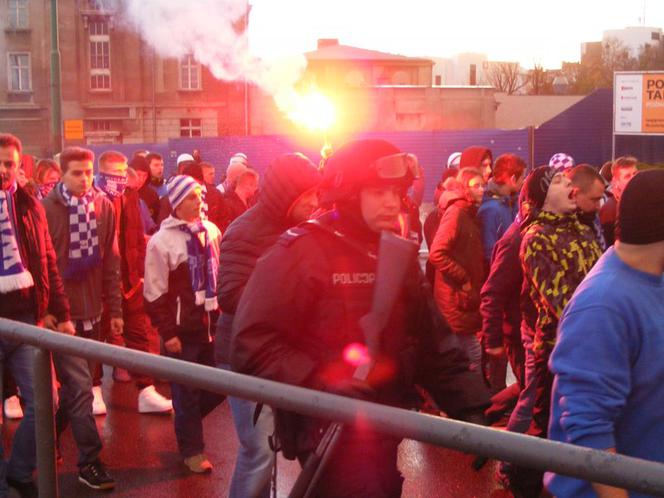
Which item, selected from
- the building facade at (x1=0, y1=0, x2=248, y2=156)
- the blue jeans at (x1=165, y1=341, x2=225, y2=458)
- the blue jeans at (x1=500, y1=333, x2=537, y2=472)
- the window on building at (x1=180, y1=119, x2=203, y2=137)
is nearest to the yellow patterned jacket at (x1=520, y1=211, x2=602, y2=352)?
the blue jeans at (x1=500, y1=333, x2=537, y2=472)

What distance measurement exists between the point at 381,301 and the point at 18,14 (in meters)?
53.1

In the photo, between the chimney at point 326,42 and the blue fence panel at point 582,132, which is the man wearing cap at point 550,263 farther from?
the chimney at point 326,42

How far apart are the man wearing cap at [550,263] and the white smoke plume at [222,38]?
1328 cm

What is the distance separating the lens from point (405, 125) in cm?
4800

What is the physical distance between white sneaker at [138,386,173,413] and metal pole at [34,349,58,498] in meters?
3.68

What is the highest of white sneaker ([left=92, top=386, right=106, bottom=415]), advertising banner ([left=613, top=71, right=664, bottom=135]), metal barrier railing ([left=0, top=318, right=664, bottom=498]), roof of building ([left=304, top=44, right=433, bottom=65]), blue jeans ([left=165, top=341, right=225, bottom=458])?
roof of building ([left=304, top=44, right=433, bottom=65])

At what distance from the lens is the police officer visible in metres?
2.99

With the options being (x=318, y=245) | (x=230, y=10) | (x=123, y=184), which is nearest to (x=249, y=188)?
(x=123, y=184)

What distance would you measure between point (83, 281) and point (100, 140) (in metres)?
44.2

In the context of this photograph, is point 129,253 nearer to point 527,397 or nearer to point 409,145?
point 527,397

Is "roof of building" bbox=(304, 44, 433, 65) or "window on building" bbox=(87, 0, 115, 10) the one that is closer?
"window on building" bbox=(87, 0, 115, 10)

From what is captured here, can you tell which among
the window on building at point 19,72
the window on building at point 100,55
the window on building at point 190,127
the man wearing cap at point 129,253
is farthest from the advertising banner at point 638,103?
the window on building at point 19,72

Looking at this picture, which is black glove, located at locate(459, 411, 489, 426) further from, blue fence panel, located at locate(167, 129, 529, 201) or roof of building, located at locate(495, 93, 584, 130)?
roof of building, located at locate(495, 93, 584, 130)

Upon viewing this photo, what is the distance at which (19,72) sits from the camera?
171 feet
